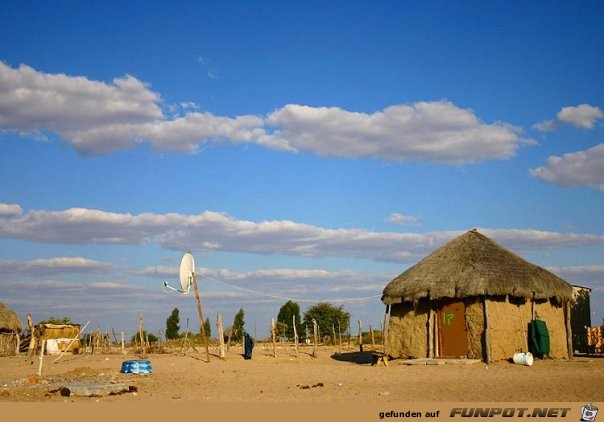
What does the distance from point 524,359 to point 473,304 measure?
2.45m

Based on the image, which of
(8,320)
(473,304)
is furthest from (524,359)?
(8,320)

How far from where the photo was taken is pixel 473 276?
22.7m

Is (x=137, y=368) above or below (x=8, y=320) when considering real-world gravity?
below

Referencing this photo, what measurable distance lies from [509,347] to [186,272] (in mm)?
12935

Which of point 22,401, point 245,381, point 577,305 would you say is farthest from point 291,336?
point 22,401

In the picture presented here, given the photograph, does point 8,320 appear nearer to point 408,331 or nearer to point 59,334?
point 59,334

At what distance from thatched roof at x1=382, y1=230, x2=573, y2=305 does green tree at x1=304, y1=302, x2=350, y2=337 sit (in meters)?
37.6

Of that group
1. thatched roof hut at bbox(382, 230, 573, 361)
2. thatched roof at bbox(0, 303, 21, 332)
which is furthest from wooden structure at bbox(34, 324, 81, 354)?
thatched roof hut at bbox(382, 230, 573, 361)

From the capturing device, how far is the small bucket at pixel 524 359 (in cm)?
2181

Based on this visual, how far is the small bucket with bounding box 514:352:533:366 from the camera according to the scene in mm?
21812

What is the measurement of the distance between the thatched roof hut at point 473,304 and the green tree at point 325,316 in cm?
3790

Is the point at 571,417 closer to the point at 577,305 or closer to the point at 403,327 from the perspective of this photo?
the point at 403,327

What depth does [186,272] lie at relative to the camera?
2673cm

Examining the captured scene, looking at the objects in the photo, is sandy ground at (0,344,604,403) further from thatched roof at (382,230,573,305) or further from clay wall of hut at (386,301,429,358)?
thatched roof at (382,230,573,305)
